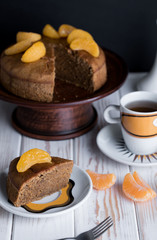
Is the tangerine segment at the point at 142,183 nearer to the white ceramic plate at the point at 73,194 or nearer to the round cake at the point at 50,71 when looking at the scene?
the white ceramic plate at the point at 73,194

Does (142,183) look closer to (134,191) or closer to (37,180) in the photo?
(134,191)

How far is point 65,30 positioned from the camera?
243 cm

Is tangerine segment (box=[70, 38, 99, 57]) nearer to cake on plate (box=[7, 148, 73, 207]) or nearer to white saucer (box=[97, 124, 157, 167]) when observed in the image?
white saucer (box=[97, 124, 157, 167])

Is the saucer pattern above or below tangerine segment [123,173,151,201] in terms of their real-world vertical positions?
below

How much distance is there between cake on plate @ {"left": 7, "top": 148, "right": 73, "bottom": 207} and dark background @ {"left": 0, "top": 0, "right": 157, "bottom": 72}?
4.69ft

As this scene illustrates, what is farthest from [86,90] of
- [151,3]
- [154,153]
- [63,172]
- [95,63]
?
[151,3]

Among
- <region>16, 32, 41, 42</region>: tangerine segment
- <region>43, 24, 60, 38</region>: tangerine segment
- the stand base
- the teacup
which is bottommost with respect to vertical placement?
the stand base

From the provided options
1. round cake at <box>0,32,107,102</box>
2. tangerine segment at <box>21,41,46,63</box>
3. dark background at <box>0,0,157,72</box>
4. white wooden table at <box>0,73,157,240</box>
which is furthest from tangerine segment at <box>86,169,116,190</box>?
dark background at <box>0,0,157,72</box>

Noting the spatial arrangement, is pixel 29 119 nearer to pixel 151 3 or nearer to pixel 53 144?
pixel 53 144

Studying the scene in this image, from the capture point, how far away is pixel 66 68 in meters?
2.50

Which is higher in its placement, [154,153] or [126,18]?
[126,18]

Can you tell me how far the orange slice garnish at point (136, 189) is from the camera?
5.46 ft

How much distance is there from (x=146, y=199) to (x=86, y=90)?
33.8 inches

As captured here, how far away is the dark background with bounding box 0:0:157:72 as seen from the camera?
274 cm
